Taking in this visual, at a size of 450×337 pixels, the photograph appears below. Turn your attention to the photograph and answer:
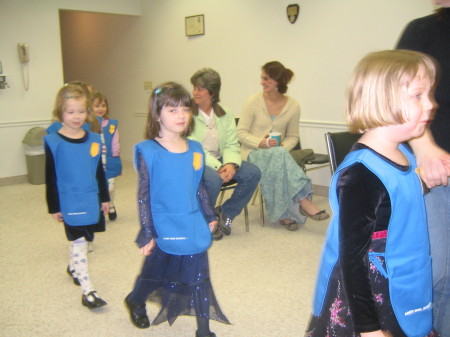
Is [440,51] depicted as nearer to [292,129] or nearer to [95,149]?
[95,149]

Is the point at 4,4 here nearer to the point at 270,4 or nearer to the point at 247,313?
the point at 270,4

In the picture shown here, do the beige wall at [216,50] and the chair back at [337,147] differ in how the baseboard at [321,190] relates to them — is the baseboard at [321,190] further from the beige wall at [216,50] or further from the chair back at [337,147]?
the chair back at [337,147]

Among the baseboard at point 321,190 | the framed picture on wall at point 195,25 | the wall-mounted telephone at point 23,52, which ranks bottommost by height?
the baseboard at point 321,190

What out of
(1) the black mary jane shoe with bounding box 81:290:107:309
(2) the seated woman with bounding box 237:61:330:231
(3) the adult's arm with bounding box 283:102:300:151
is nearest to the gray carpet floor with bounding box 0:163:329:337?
(1) the black mary jane shoe with bounding box 81:290:107:309

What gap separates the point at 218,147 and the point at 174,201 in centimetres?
171

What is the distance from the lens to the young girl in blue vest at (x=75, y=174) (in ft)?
6.91

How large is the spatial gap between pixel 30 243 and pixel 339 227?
285 centimetres

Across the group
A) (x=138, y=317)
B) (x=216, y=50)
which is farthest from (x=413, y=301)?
(x=216, y=50)

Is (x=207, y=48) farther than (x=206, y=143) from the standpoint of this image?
Yes

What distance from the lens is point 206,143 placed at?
3.34 meters

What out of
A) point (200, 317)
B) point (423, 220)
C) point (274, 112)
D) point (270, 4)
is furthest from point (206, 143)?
point (423, 220)

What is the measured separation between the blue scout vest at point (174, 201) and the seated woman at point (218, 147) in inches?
53.3

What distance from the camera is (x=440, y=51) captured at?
131 cm

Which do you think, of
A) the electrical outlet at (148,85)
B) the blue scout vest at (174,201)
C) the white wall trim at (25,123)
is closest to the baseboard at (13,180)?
the white wall trim at (25,123)
